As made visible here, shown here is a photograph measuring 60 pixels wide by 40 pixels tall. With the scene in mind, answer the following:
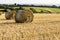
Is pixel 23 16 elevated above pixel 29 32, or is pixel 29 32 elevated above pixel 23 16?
pixel 29 32

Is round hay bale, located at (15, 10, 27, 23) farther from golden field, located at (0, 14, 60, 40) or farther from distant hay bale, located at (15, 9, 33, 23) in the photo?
golden field, located at (0, 14, 60, 40)

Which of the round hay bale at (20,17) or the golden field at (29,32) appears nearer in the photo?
the golden field at (29,32)

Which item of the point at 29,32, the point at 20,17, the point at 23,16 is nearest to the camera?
the point at 29,32

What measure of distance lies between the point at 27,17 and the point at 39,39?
8.76 metres

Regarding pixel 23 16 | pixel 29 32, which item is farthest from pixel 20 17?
pixel 29 32

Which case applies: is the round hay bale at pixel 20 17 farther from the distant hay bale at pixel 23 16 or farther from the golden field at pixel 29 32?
the golden field at pixel 29 32

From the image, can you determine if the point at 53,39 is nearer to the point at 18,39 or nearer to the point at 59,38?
the point at 59,38

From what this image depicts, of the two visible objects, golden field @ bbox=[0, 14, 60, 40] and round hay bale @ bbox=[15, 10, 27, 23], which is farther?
round hay bale @ bbox=[15, 10, 27, 23]

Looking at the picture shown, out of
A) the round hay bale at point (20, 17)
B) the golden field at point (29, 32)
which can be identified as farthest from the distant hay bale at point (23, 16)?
the golden field at point (29, 32)

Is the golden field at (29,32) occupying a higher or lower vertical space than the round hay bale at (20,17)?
higher

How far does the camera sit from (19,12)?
16625 millimetres

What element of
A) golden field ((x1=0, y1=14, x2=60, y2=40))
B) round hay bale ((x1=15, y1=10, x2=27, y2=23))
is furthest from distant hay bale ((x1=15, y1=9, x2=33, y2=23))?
golden field ((x1=0, y1=14, x2=60, y2=40))

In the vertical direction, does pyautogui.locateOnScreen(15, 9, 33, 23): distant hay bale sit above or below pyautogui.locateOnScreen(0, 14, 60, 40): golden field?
below

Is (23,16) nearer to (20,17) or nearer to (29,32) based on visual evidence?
(20,17)
